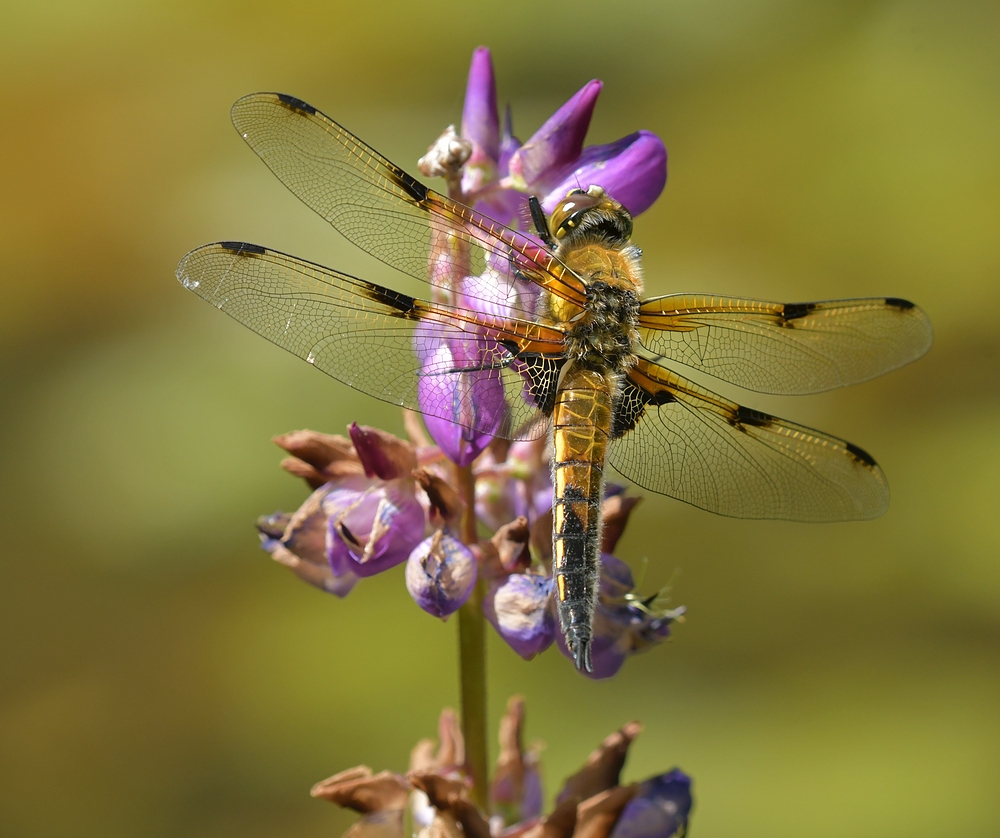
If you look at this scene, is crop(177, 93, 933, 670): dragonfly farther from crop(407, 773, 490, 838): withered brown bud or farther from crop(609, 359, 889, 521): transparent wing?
crop(407, 773, 490, 838): withered brown bud

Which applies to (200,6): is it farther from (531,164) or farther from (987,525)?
(987,525)

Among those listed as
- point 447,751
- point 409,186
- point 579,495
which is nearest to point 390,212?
point 409,186

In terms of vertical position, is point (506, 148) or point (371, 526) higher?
point (506, 148)

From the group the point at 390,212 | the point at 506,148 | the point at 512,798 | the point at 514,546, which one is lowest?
the point at 512,798

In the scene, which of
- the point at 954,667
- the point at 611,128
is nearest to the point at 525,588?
the point at 954,667

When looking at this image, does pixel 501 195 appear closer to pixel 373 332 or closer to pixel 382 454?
pixel 373 332

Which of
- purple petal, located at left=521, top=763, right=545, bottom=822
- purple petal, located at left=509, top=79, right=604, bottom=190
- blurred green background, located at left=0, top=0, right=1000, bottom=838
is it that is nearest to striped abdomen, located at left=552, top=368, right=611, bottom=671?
purple petal, located at left=509, top=79, right=604, bottom=190

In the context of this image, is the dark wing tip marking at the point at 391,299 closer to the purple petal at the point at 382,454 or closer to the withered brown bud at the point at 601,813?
the purple petal at the point at 382,454

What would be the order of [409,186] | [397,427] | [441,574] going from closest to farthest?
[441,574] → [409,186] → [397,427]

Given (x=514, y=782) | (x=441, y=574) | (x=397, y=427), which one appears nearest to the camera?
(x=441, y=574)
